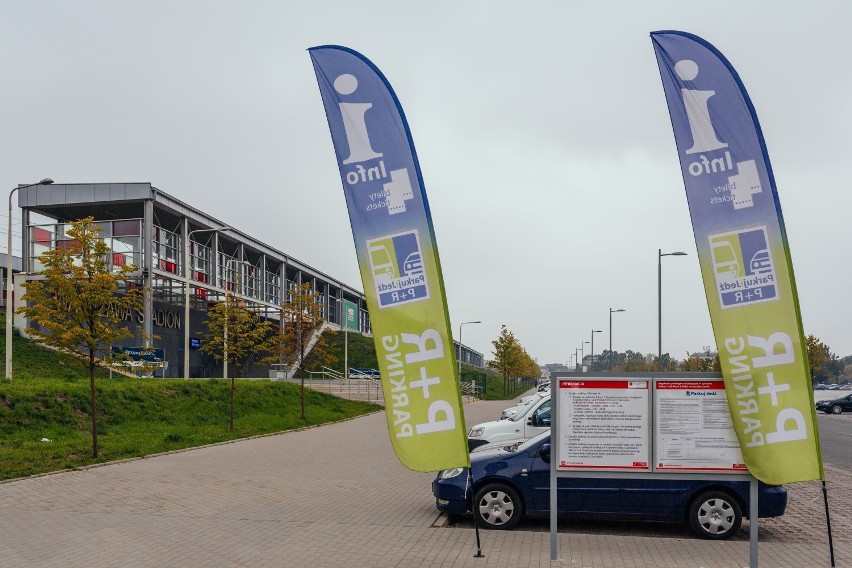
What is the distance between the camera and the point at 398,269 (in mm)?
7828

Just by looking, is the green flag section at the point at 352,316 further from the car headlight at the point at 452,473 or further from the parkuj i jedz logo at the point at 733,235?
the parkuj i jedz logo at the point at 733,235

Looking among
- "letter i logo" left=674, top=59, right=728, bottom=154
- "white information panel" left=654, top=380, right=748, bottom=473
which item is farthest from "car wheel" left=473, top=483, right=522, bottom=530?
"letter i logo" left=674, top=59, right=728, bottom=154

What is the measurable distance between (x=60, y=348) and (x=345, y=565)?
32.8 ft

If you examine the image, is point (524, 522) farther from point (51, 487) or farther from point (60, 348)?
point (60, 348)

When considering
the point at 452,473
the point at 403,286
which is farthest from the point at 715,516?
Answer: the point at 403,286

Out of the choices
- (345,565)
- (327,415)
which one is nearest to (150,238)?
(327,415)

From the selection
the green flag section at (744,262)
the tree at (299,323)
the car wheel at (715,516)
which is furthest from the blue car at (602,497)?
the tree at (299,323)

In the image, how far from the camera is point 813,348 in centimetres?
4962

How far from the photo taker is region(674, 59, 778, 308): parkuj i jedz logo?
734 centimetres

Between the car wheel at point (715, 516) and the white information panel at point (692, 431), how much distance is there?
100 centimetres

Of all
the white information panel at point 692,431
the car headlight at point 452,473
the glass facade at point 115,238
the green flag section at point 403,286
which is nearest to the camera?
the green flag section at point 403,286

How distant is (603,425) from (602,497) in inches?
50.4

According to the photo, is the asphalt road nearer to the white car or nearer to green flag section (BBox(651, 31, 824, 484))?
the white car

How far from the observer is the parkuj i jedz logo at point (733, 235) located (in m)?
7.34
